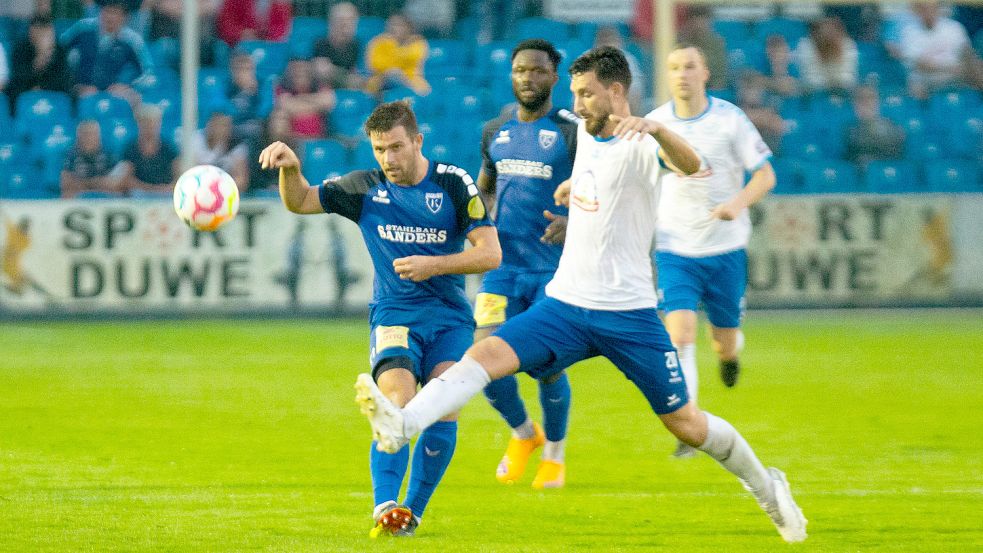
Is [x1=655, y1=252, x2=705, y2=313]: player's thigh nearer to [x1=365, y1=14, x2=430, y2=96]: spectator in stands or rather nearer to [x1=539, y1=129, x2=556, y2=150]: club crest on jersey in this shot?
[x1=539, y1=129, x2=556, y2=150]: club crest on jersey

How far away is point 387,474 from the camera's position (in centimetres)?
599

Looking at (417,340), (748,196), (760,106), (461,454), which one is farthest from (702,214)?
(760,106)

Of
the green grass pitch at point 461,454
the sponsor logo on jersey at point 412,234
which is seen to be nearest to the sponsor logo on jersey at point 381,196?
the sponsor logo on jersey at point 412,234

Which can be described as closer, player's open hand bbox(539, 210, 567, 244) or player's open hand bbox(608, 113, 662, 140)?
player's open hand bbox(608, 113, 662, 140)

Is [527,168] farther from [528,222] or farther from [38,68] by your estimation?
[38,68]

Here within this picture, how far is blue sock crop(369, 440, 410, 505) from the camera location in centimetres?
600

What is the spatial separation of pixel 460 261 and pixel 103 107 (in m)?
12.3

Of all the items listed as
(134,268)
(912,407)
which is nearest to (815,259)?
(912,407)

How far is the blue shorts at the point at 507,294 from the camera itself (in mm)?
7656

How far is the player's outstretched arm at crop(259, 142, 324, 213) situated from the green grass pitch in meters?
1.34

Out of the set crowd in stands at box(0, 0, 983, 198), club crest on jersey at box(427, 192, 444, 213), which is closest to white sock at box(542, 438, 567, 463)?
club crest on jersey at box(427, 192, 444, 213)

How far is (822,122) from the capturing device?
1808cm

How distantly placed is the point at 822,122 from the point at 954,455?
400 inches

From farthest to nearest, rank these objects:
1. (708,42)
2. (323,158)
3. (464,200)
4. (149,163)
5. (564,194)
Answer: (323,158), (708,42), (149,163), (564,194), (464,200)
